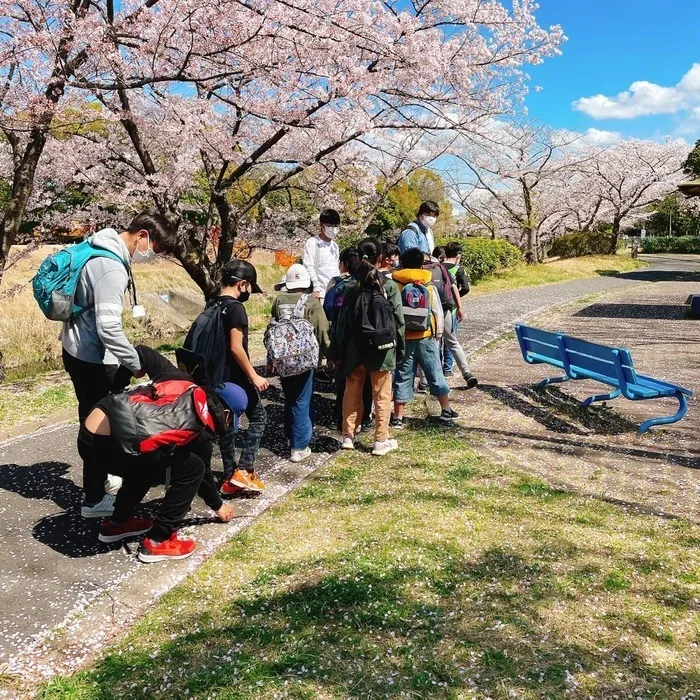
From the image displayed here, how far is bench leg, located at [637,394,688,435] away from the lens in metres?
4.58

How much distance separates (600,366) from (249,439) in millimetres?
3155

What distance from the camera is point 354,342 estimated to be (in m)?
4.23

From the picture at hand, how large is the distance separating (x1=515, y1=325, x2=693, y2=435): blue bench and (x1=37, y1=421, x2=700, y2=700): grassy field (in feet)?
4.91

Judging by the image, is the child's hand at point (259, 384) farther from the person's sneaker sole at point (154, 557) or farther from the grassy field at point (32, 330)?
the grassy field at point (32, 330)

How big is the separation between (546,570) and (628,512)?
3.19 feet

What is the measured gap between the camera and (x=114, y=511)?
3.15 metres

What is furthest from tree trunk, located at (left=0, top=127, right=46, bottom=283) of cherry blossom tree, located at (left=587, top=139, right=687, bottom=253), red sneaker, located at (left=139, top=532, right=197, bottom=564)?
cherry blossom tree, located at (left=587, top=139, right=687, bottom=253)

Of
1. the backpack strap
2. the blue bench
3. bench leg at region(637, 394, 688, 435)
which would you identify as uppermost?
the backpack strap

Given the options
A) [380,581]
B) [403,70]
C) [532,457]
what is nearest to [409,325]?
[532,457]

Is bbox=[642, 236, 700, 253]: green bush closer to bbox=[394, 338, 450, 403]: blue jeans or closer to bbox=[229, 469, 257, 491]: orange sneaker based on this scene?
bbox=[394, 338, 450, 403]: blue jeans

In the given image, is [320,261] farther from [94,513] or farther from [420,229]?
[94,513]

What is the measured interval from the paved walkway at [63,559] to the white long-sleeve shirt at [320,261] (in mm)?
1340

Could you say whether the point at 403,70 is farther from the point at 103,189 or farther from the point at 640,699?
the point at 640,699

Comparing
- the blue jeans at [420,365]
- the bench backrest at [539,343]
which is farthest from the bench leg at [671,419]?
the blue jeans at [420,365]
